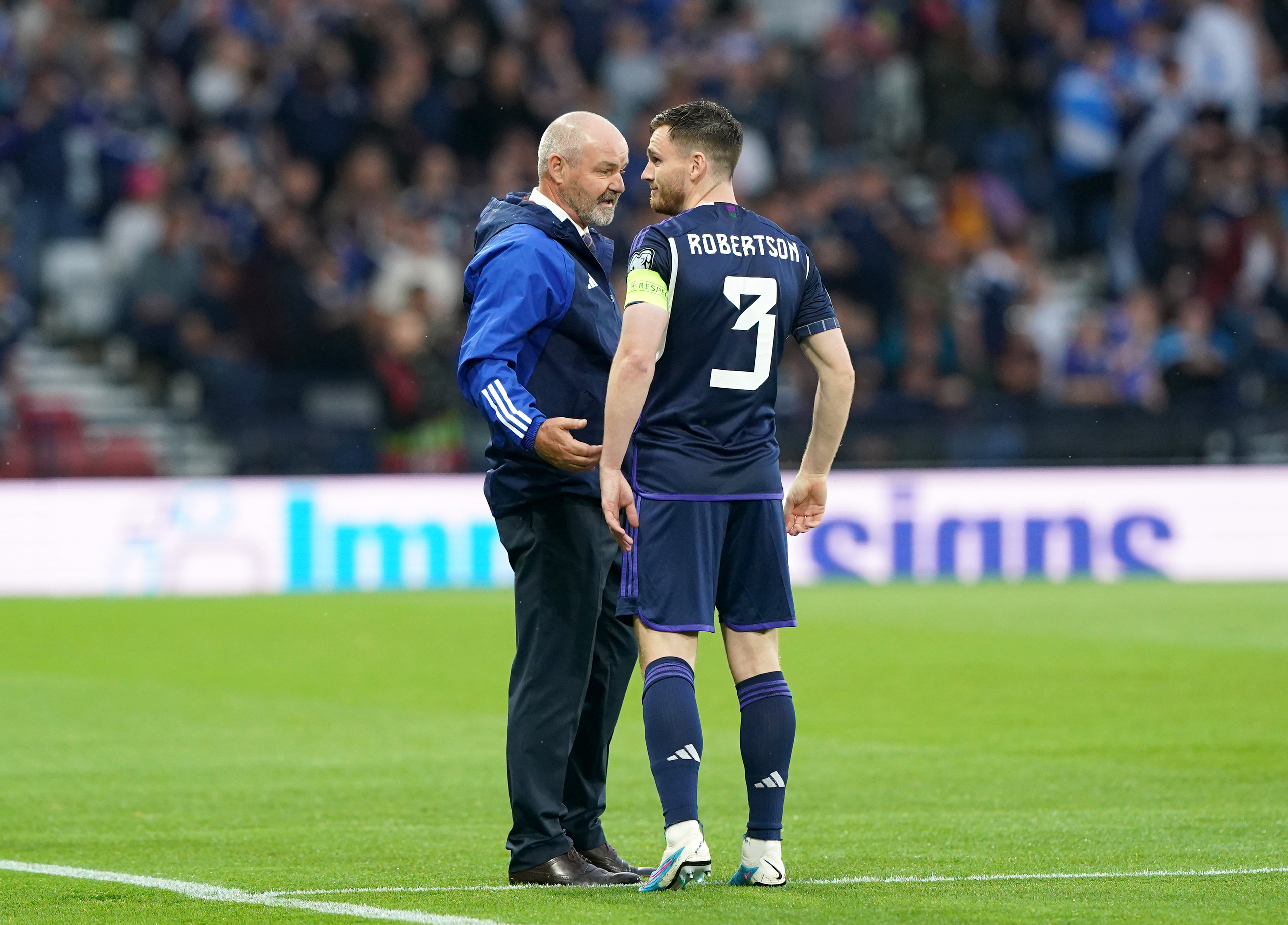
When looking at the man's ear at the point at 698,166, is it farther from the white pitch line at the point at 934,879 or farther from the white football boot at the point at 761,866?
the white pitch line at the point at 934,879

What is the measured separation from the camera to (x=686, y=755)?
17.9ft

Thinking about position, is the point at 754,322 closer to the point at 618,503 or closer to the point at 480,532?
the point at 618,503

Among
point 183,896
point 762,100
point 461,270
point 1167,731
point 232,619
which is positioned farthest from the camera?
point 762,100

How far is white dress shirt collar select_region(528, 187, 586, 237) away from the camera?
589cm

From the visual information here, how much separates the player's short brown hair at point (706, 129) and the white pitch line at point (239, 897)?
218cm

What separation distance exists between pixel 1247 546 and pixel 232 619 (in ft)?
28.7

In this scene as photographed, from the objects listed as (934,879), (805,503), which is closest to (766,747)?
(934,879)

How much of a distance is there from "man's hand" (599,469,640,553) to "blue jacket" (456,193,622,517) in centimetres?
28

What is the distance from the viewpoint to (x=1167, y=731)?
31.1 ft

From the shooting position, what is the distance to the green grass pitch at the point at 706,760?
5484 millimetres

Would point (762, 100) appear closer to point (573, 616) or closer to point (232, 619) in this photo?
point (232, 619)

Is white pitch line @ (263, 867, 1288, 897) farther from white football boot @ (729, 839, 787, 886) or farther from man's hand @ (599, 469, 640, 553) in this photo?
man's hand @ (599, 469, 640, 553)

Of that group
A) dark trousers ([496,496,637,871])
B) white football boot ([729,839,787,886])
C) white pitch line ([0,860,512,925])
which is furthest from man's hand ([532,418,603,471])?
white pitch line ([0,860,512,925])

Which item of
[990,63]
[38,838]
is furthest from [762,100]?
[38,838]
